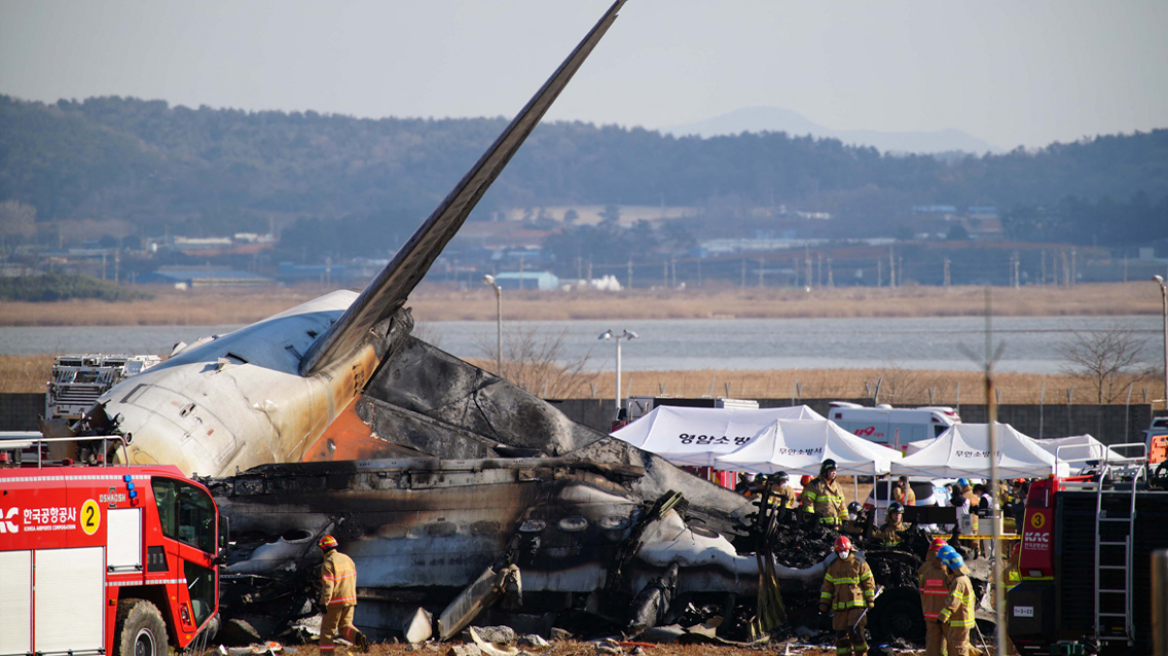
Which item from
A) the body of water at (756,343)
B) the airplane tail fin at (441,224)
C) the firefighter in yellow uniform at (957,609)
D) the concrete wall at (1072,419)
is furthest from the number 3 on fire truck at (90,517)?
the body of water at (756,343)

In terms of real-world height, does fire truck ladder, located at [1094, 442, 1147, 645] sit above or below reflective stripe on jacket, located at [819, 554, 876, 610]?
above

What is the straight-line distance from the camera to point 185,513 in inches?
579

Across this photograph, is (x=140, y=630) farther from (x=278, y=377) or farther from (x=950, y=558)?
(x=950, y=558)

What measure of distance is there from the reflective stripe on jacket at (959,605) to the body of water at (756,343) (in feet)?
206

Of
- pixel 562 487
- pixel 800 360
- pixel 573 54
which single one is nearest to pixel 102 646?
pixel 562 487

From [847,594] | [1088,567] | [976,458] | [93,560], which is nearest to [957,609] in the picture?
[1088,567]

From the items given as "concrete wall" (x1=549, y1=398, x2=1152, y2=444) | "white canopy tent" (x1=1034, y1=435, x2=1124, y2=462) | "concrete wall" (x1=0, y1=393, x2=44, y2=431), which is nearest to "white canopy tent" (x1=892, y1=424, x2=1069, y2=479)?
"white canopy tent" (x1=1034, y1=435, x2=1124, y2=462)

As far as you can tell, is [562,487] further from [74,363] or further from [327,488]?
[74,363]

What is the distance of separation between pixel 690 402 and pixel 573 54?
71.7ft

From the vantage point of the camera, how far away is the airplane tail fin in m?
20.2

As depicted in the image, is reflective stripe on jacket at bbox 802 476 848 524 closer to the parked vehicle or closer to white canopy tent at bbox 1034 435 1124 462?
the parked vehicle

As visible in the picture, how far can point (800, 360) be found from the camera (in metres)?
106

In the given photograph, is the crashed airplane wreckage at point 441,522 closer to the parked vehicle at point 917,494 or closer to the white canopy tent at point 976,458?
the parked vehicle at point 917,494

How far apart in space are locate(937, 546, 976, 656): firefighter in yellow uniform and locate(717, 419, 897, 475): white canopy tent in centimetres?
1402
